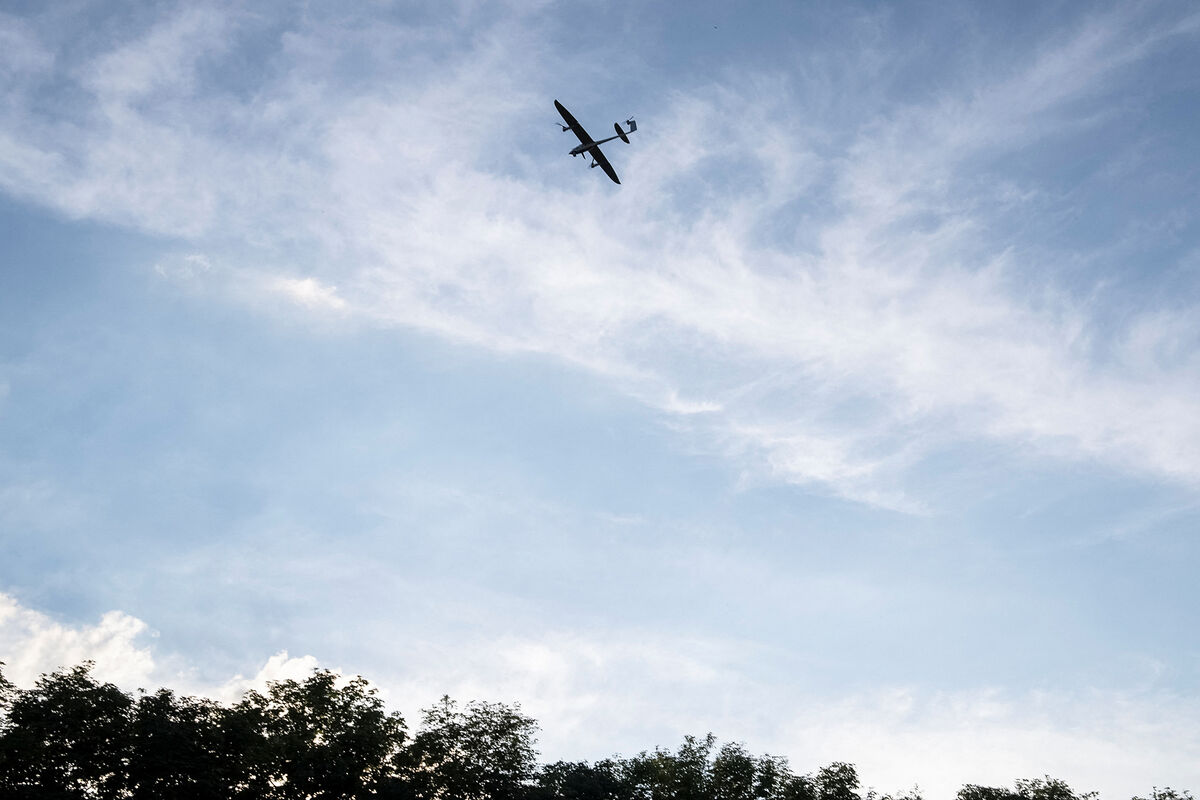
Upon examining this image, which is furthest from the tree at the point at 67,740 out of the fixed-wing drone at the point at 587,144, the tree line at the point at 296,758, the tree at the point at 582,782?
the fixed-wing drone at the point at 587,144

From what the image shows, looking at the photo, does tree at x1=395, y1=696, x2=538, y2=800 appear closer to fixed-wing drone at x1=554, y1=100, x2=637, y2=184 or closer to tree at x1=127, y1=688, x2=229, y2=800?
tree at x1=127, y1=688, x2=229, y2=800

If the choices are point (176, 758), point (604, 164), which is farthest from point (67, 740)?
point (604, 164)

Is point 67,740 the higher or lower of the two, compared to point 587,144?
lower

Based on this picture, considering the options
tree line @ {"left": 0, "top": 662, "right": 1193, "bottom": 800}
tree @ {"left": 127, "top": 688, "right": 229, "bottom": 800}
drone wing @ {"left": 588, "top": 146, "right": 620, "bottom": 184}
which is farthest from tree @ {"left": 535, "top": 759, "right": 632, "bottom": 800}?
drone wing @ {"left": 588, "top": 146, "right": 620, "bottom": 184}

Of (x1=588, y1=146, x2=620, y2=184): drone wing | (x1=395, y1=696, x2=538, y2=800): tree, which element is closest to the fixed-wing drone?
(x1=588, y1=146, x2=620, y2=184): drone wing

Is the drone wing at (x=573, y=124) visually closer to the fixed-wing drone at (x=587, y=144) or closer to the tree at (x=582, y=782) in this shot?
the fixed-wing drone at (x=587, y=144)

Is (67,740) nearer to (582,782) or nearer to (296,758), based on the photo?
(296,758)

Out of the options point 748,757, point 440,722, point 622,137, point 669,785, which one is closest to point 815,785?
point 748,757

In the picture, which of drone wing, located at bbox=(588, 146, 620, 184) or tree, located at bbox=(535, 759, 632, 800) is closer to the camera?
drone wing, located at bbox=(588, 146, 620, 184)

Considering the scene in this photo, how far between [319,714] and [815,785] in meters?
31.7

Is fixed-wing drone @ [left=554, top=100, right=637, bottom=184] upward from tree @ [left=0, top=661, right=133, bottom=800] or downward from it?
upward

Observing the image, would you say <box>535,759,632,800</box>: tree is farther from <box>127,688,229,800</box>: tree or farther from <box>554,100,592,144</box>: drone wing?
<box>554,100,592,144</box>: drone wing

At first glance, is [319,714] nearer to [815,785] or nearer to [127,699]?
[127,699]

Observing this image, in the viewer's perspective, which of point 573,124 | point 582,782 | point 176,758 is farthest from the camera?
point 582,782
